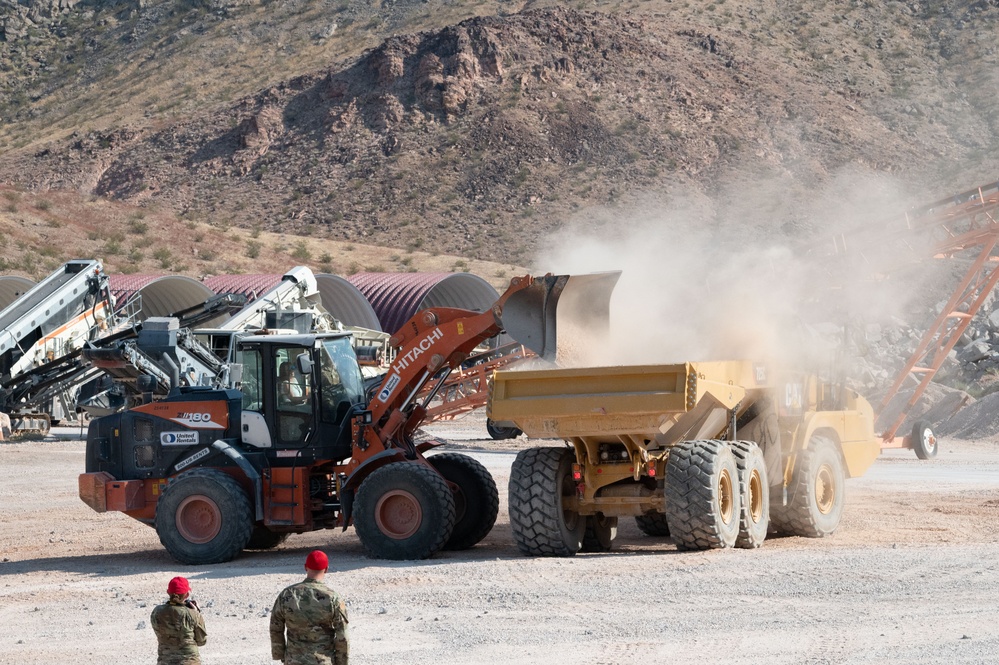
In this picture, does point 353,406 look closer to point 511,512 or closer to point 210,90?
point 511,512

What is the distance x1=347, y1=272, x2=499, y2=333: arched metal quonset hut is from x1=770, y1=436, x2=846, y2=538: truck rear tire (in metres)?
25.1

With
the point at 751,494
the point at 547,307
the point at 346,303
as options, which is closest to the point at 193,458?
the point at 547,307

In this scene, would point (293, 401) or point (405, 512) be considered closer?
point (405, 512)

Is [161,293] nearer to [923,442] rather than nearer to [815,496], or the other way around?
[923,442]

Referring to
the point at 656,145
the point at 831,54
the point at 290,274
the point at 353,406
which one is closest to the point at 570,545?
the point at 353,406

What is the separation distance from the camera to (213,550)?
44.5ft

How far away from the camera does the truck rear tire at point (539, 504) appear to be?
43.4ft

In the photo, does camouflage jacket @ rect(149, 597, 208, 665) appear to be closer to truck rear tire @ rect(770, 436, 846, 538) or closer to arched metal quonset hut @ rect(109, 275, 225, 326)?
truck rear tire @ rect(770, 436, 846, 538)

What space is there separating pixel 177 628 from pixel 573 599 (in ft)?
14.0

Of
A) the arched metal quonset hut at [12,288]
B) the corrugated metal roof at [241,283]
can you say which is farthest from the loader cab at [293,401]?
the corrugated metal roof at [241,283]

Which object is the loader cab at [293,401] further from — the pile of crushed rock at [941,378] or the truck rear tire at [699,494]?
the pile of crushed rock at [941,378]

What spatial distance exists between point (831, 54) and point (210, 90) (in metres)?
40.3

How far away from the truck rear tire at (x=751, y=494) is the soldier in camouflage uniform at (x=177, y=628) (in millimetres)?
7009

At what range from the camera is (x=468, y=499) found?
14320 millimetres
